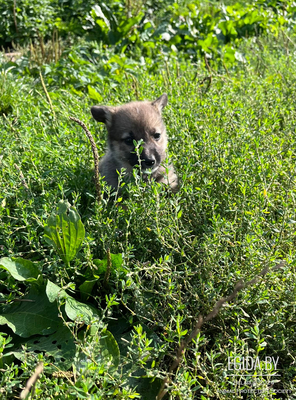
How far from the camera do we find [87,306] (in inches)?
91.9

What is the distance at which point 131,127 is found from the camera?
388 cm

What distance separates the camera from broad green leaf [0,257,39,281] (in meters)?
2.35

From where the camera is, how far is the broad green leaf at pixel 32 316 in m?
2.30

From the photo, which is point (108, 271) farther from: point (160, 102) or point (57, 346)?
point (160, 102)

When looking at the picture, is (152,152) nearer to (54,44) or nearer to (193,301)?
(193,301)

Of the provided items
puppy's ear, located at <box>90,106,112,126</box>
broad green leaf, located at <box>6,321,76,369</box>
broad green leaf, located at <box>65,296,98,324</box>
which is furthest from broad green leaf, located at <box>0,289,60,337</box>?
puppy's ear, located at <box>90,106,112,126</box>

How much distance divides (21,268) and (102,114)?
6.42ft

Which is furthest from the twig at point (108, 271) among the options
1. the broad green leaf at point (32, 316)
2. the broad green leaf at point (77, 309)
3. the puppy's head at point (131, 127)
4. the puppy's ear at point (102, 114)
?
the puppy's ear at point (102, 114)

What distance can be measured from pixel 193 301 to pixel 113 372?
59 cm

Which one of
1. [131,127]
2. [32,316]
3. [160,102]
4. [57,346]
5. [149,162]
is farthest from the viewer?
[160,102]

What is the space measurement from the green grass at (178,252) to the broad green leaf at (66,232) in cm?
6

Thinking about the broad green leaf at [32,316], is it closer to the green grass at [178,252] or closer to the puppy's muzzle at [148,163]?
the green grass at [178,252]

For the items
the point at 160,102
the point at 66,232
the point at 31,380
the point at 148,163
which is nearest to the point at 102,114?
the point at 160,102

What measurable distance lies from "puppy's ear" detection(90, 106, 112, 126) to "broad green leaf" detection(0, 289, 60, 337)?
198 centimetres
